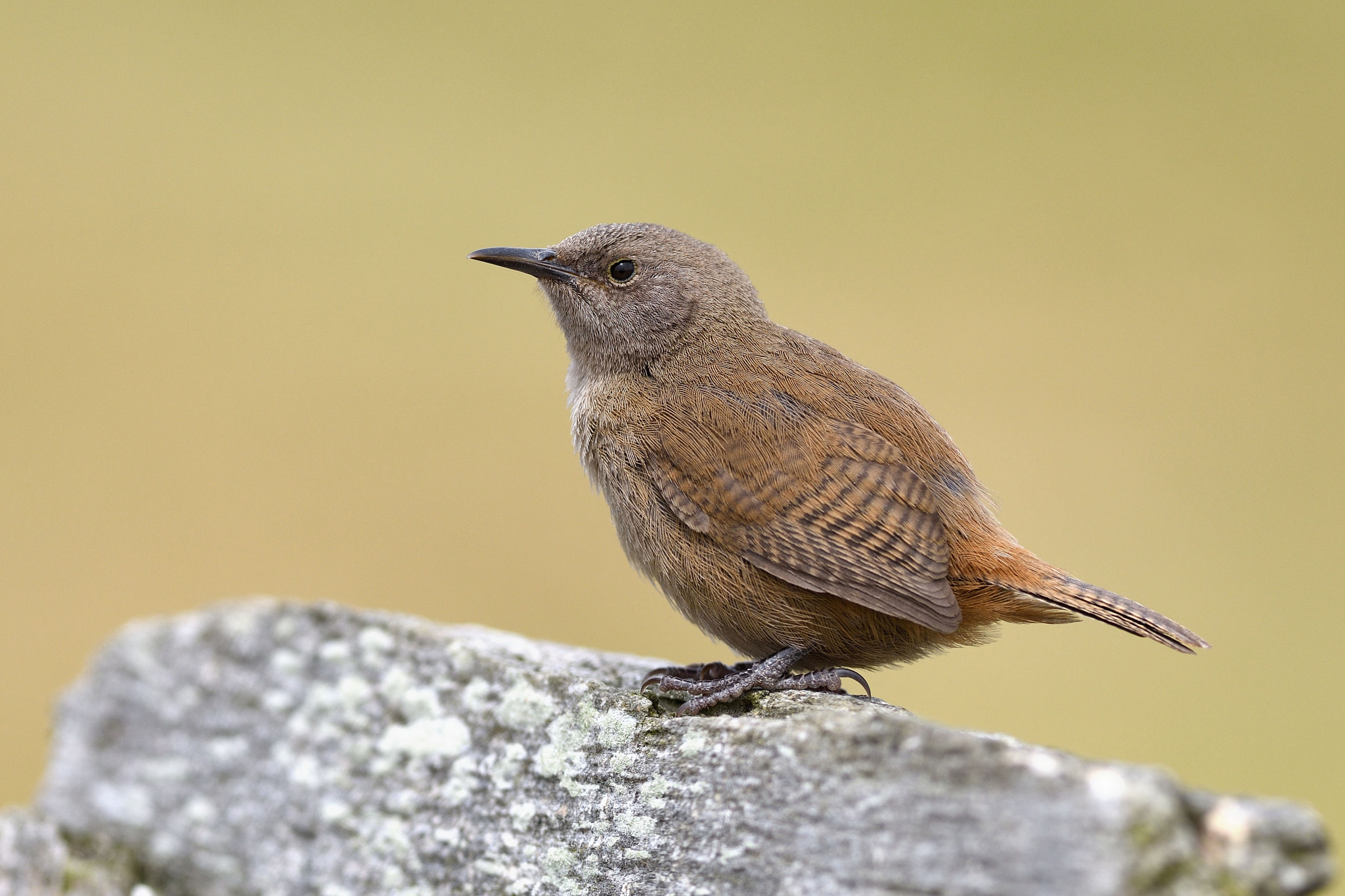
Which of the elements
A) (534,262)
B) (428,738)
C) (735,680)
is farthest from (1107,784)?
(534,262)

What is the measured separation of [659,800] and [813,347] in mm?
2046

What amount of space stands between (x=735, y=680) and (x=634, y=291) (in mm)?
1725

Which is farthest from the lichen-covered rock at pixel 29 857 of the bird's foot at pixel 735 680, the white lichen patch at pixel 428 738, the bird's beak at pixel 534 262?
the bird's beak at pixel 534 262

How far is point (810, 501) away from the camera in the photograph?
129 inches

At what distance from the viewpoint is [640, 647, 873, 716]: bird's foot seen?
9.34ft

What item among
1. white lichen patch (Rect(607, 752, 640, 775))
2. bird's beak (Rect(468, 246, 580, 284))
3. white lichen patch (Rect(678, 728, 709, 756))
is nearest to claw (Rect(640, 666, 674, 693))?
white lichen patch (Rect(607, 752, 640, 775))

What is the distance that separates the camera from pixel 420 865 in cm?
254

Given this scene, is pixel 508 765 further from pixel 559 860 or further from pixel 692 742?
pixel 692 742

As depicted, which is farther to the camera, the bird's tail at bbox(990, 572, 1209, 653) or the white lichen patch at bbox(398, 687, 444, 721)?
the bird's tail at bbox(990, 572, 1209, 653)

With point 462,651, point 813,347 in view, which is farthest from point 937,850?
point 813,347

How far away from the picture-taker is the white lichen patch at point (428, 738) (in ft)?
8.76

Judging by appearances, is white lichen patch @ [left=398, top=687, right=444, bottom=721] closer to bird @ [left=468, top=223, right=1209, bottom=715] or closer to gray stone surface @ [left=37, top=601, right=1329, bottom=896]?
gray stone surface @ [left=37, top=601, right=1329, bottom=896]

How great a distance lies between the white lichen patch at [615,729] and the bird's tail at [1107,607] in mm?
1256

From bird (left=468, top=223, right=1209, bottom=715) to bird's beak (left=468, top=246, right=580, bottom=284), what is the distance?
2.01 feet
